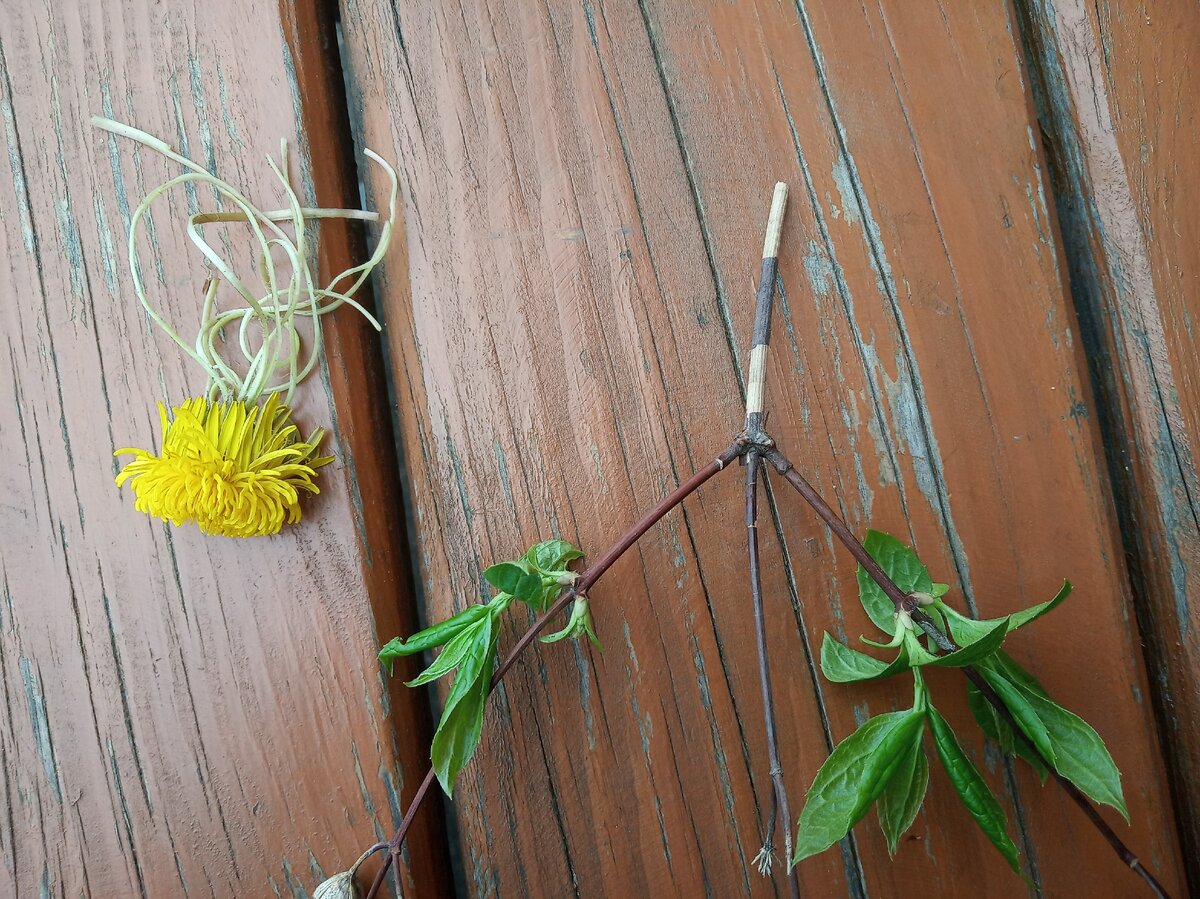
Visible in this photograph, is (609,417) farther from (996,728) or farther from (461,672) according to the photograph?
(996,728)

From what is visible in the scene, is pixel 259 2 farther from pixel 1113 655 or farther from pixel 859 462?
pixel 1113 655

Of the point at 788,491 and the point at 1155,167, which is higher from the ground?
the point at 1155,167

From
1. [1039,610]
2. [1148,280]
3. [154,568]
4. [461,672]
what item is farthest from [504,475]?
[1148,280]

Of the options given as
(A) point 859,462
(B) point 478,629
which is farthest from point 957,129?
(B) point 478,629

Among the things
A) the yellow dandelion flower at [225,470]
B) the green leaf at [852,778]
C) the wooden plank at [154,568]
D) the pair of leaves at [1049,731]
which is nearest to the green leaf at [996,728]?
the pair of leaves at [1049,731]

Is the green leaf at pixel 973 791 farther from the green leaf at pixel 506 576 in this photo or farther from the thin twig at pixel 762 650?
the green leaf at pixel 506 576

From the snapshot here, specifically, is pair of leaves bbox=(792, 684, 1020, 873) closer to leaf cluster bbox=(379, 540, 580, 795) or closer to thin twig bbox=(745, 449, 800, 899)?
thin twig bbox=(745, 449, 800, 899)
